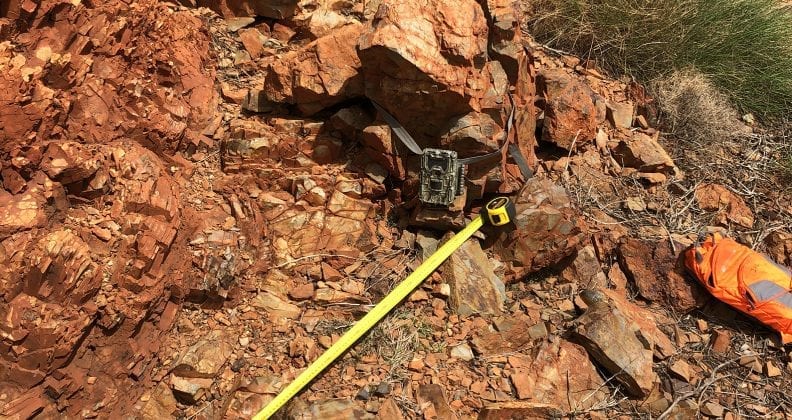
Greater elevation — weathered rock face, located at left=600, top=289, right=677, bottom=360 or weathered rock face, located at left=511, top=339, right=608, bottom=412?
weathered rock face, located at left=600, top=289, right=677, bottom=360

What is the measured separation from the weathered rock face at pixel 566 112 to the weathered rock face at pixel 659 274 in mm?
740

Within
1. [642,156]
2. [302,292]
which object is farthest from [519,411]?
[642,156]

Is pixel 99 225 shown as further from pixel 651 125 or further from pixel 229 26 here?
pixel 651 125

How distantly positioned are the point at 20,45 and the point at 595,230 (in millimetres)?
3065

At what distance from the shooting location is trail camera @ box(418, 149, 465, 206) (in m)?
2.90

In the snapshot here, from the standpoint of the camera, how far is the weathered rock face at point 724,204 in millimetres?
3572

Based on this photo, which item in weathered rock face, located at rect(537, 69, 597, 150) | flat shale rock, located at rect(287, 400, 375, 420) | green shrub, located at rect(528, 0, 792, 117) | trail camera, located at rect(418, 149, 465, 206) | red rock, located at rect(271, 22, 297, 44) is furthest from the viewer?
green shrub, located at rect(528, 0, 792, 117)

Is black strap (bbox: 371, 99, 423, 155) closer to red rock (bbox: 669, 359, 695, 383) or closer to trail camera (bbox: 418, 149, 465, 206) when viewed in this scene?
trail camera (bbox: 418, 149, 465, 206)

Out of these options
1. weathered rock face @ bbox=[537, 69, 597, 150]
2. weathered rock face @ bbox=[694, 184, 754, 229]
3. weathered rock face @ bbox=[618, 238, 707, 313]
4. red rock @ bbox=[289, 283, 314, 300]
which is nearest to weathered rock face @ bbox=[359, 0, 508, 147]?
weathered rock face @ bbox=[537, 69, 597, 150]

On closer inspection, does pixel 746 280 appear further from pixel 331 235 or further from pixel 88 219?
pixel 88 219

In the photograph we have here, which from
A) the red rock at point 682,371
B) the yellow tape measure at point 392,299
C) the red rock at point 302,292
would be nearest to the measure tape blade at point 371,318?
the yellow tape measure at point 392,299

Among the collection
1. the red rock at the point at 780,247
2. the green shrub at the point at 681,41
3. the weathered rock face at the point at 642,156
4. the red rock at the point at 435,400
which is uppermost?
the green shrub at the point at 681,41

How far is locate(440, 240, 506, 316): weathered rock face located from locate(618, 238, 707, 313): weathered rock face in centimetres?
81

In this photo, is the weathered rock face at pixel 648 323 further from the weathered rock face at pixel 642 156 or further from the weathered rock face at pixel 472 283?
the weathered rock face at pixel 642 156
